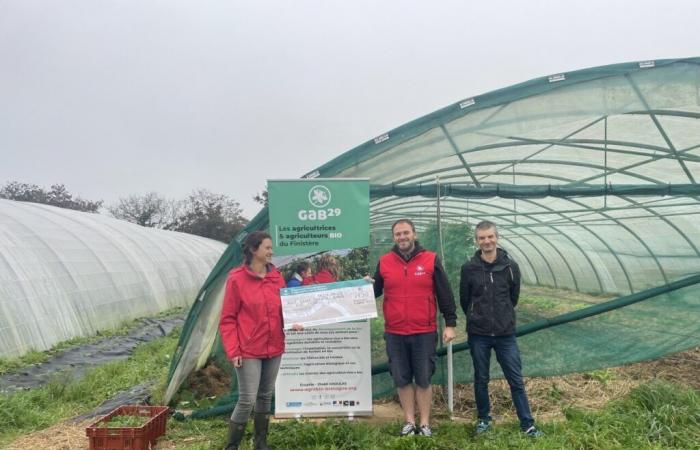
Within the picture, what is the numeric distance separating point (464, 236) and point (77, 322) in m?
8.25

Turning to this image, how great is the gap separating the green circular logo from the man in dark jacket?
1.35m

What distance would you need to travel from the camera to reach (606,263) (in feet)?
37.9

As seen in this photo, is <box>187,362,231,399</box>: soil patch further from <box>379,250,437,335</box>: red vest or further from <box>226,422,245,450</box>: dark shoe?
<box>379,250,437,335</box>: red vest

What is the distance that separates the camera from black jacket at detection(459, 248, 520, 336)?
394 cm

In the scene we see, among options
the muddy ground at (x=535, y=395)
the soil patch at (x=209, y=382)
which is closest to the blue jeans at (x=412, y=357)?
the muddy ground at (x=535, y=395)

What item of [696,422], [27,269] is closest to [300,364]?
[696,422]

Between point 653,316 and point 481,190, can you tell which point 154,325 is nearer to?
point 481,190

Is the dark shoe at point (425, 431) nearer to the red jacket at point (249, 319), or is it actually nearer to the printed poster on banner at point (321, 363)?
the printed poster on banner at point (321, 363)

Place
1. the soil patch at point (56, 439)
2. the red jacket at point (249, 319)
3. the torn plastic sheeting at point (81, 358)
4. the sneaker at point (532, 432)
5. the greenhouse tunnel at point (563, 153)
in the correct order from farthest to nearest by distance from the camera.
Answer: the torn plastic sheeting at point (81, 358), the greenhouse tunnel at point (563, 153), the soil patch at point (56, 439), the sneaker at point (532, 432), the red jacket at point (249, 319)

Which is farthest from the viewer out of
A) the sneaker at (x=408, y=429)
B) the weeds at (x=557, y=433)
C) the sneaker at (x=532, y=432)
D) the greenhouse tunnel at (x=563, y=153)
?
the greenhouse tunnel at (x=563, y=153)

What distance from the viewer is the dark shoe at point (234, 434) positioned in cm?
373

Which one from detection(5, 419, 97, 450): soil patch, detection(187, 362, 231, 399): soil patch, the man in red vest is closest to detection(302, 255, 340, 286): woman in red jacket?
the man in red vest

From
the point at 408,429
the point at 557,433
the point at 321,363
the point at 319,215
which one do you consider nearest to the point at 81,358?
the point at 321,363

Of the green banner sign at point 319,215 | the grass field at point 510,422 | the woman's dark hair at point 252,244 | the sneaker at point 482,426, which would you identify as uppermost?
the green banner sign at point 319,215
